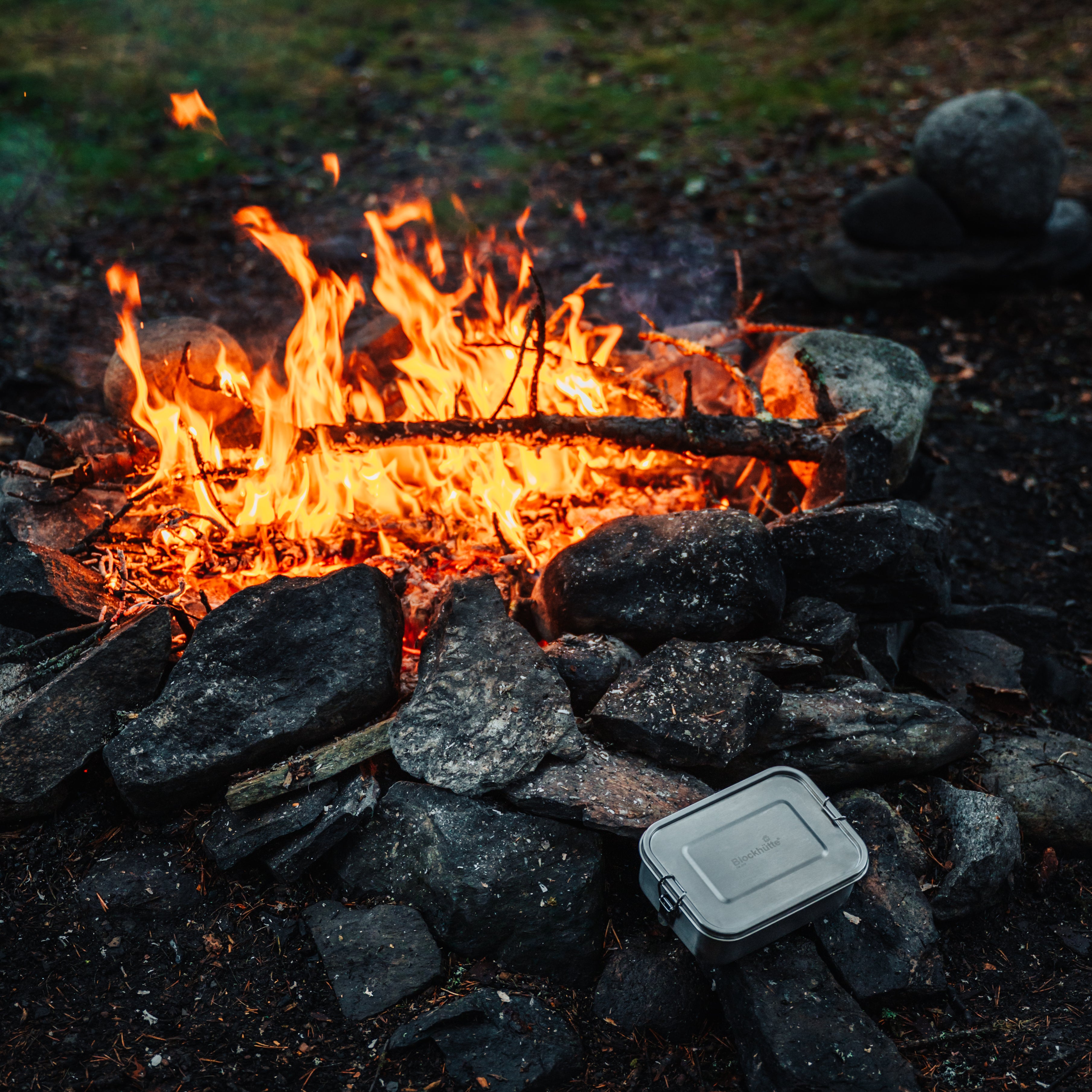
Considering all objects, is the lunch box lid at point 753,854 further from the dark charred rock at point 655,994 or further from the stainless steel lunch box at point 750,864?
the dark charred rock at point 655,994

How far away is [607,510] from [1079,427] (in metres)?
4.17

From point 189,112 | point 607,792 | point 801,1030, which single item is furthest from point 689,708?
point 189,112

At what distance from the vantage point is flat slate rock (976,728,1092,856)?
11.5 ft

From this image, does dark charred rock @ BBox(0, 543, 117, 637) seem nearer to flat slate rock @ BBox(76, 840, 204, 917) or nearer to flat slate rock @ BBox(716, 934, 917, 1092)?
flat slate rock @ BBox(76, 840, 204, 917)

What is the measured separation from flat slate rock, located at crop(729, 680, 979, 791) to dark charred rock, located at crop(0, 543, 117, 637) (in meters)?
2.98

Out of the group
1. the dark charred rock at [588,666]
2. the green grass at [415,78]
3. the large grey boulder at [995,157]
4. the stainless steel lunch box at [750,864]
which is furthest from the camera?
the green grass at [415,78]

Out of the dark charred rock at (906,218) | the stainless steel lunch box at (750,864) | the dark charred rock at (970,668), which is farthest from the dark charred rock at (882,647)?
the dark charred rock at (906,218)

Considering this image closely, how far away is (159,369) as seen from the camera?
15.8ft

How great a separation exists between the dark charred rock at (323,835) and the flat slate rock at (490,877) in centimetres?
7

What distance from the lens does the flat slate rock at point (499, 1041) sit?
266 centimetres

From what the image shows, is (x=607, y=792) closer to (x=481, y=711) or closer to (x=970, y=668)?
(x=481, y=711)

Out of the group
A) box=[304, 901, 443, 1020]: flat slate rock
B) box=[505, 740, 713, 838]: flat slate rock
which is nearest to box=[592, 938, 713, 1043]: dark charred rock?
box=[505, 740, 713, 838]: flat slate rock

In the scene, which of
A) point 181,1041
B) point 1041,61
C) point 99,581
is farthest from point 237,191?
point 1041,61

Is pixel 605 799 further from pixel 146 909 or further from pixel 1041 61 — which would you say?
pixel 1041 61
